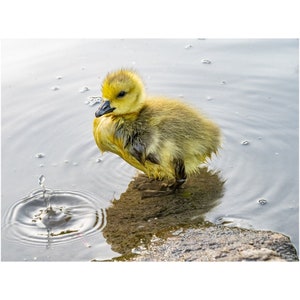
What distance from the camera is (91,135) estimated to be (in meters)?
4.96

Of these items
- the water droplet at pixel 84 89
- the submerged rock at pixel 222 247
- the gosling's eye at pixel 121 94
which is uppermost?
the water droplet at pixel 84 89

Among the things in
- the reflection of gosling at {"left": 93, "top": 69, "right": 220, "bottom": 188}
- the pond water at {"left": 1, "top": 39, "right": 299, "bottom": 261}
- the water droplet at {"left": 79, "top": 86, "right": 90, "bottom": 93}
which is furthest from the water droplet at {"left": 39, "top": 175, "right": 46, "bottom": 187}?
the water droplet at {"left": 79, "top": 86, "right": 90, "bottom": 93}

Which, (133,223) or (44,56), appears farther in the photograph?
(44,56)

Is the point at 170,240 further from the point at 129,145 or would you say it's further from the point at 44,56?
the point at 44,56

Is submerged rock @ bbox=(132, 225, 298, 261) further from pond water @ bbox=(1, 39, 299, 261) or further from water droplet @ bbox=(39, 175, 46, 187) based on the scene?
water droplet @ bbox=(39, 175, 46, 187)

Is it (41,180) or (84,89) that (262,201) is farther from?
(84,89)

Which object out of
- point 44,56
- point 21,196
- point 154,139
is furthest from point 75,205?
point 44,56

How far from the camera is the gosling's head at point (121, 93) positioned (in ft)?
13.9

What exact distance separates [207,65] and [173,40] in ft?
1.57

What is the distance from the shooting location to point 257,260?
11.0 feet

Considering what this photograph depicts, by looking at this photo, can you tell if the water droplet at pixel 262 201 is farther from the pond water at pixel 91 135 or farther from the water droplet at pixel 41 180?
the water droplet at pixel 41 180

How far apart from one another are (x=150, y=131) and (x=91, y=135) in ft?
2.75

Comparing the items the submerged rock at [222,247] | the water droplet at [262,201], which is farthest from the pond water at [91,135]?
the submerged rock at [222,247]

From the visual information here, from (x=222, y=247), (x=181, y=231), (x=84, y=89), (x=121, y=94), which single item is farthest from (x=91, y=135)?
(x=222, y=247)
